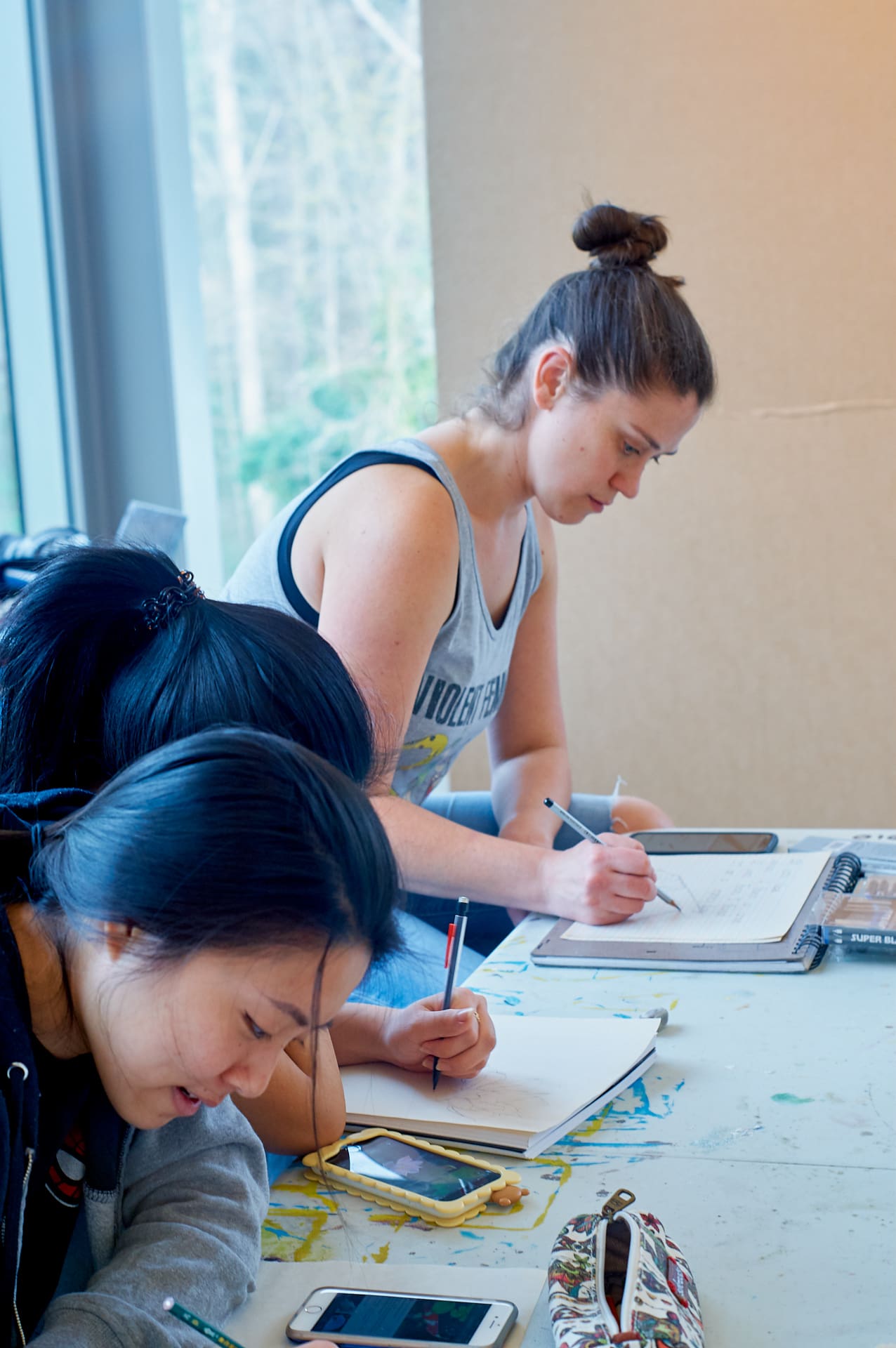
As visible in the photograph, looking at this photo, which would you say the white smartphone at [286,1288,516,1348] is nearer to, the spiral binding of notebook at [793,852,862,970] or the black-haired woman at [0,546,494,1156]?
the black-haired woman at [0,546,494,1156]

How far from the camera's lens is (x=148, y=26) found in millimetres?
2467

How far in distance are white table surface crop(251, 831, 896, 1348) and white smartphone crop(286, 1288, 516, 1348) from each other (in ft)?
0.08

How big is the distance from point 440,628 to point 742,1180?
818 millimetres

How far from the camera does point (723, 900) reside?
1272 mm

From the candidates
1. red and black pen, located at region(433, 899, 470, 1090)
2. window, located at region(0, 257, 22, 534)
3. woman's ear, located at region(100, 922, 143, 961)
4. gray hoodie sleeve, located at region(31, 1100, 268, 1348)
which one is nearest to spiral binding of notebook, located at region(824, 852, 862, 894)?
red and black pen, located at region(433, 899, 470, 1090)

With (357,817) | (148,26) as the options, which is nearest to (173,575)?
(357,817)

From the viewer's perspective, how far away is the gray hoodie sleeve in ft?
2.04

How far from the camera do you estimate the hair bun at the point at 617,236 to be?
1526 millimetres

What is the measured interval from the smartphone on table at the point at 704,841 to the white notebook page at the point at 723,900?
0.02m

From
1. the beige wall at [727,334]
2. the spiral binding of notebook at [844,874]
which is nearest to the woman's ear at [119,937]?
the spiral binding of notebook at [844,874]

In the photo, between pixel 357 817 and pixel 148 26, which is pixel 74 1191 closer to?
pixel 357 817

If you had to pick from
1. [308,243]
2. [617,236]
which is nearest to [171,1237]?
[617,236]

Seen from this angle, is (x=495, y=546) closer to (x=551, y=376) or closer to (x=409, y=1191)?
(x=551, y=376)

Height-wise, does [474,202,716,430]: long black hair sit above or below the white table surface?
above
